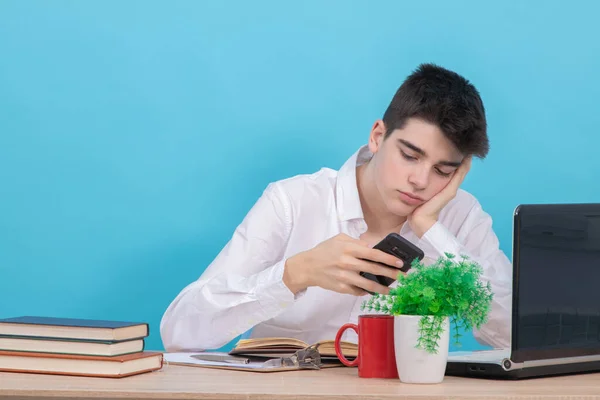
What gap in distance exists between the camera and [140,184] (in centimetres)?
301

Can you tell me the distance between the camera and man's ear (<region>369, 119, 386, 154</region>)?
100 inches

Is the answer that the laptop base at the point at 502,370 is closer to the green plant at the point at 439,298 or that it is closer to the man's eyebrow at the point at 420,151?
the green plant at the point at 439,298

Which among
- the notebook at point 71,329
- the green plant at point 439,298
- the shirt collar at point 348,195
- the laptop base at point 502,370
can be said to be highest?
the shirt collar at point 348,195

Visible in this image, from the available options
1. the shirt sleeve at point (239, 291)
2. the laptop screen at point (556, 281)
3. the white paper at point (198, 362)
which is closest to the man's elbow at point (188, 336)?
the shirt sleeve at point (239, 291)

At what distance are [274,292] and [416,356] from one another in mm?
526

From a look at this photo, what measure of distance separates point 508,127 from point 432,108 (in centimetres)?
91

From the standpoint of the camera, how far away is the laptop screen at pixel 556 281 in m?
1.60

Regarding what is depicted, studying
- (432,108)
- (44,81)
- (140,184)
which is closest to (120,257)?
(140,184)

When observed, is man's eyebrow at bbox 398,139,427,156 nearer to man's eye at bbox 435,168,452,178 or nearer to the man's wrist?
man's eye at bbox 435,168,452,178

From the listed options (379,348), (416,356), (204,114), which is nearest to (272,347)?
(379,348)

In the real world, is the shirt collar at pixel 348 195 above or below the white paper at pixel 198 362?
above

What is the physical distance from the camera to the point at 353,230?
2.63 meters

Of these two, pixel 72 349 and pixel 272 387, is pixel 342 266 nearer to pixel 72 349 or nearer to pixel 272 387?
pixel 272 387

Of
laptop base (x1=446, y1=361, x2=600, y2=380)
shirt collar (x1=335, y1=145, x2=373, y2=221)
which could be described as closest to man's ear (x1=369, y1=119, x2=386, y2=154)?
shirt collar (x1=335, y1=145, x2=373, y2=221)
